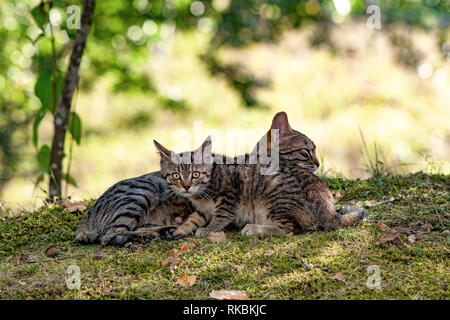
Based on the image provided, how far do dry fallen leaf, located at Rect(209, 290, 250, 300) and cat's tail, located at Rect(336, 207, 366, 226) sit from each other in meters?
1.56

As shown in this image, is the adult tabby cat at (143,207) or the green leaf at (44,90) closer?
the adult tabby cat at (143,207)

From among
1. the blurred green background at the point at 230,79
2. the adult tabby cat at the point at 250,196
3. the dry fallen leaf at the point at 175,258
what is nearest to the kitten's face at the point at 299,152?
the adult tabby cat at the point at 250,196

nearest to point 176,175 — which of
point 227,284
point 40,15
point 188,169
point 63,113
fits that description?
point 188,169

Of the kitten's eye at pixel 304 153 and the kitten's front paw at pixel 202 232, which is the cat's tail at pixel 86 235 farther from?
the kitten's eye at pixel 304 153

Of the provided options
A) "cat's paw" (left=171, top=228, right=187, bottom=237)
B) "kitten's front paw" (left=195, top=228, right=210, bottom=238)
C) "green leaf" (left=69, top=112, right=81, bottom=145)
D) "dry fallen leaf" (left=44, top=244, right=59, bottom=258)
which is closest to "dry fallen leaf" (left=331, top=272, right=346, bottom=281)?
"kitten's front paw" (left=195, top=228, right=210, bottom=238)

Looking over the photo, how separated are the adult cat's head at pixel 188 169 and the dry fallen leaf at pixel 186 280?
4.93ft

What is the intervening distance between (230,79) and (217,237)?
7259 millimetres

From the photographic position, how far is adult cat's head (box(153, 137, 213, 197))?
15.6ft

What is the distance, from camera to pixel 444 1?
538 inches

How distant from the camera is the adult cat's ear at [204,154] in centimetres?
487

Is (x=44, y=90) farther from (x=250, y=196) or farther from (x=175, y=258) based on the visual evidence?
(x=175, y=258)

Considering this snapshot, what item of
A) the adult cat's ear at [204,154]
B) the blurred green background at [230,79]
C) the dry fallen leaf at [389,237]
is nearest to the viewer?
the dry fallen leaf at [389,237]

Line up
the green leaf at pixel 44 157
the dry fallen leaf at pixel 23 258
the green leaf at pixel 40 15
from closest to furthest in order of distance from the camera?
1. the dry fallen leaf at pixel 23 258
2. the green leaf at pixel 40 15
3. the green leaf at pixel 44 157
